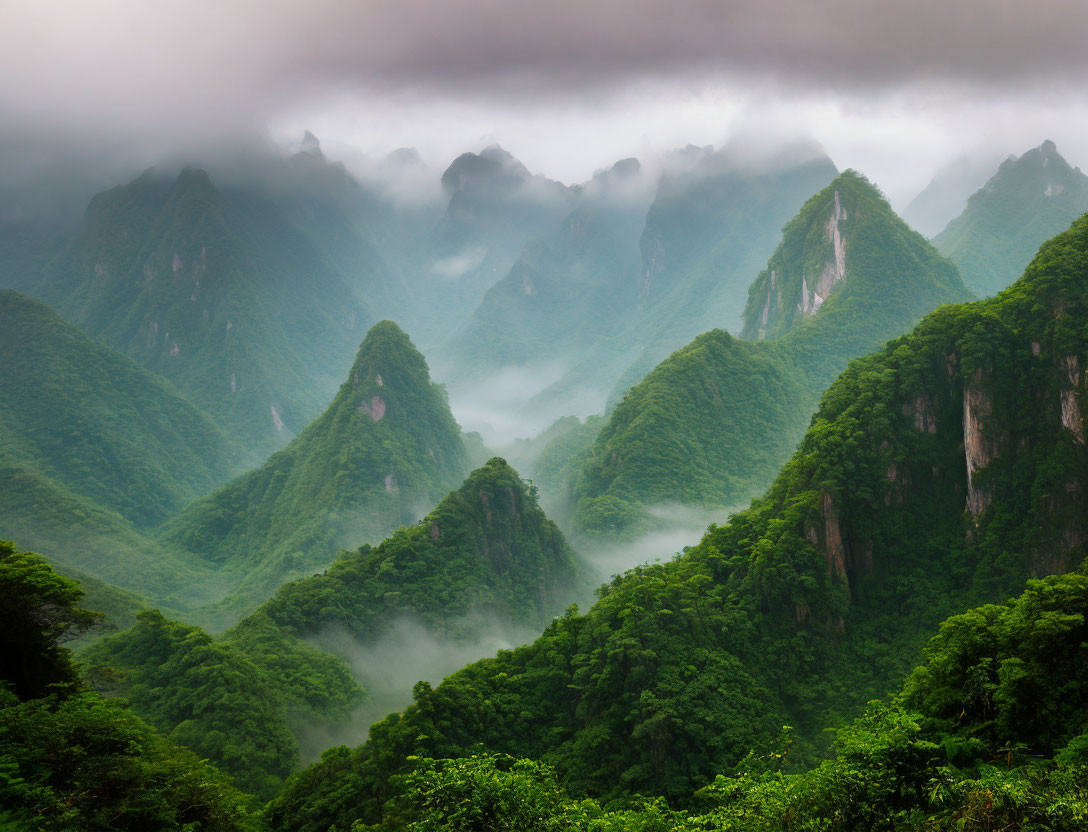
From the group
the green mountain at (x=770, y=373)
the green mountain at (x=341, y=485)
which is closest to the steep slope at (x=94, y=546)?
the green mountain at (x=341, y=485)

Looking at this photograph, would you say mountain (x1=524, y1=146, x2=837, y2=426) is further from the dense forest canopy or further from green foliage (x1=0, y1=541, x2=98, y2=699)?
green foliage (x1=0, y1=541, x2=98, y2=699)

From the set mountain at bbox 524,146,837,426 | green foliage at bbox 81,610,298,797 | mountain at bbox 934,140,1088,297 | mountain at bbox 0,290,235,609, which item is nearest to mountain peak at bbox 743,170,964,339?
mountain at bbox 934,140,1088,297

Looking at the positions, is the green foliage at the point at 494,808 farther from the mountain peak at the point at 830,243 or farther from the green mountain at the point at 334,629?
the mountain peak at the point at 830,243

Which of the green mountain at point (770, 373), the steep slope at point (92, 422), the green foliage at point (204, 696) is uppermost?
the steep slope at point (92, 422)

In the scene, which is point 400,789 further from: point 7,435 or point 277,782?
point 7,435

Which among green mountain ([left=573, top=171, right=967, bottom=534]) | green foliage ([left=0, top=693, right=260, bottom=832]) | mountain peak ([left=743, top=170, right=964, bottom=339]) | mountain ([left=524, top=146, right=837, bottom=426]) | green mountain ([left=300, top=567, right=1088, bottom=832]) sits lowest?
green mountain ([left=300, top=567, right=1088, bottom=832])
